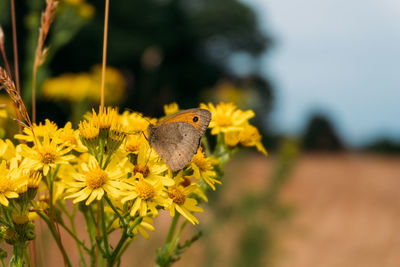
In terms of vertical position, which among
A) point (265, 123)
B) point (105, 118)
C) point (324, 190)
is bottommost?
point (265, 123)

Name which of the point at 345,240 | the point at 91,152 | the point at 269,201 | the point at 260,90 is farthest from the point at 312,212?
the point at 260,90

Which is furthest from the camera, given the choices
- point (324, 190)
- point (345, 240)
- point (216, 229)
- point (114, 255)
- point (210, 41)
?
point (210, 41)

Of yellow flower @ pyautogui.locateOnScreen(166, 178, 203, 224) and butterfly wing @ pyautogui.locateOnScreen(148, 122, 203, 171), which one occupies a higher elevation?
butterfly wing @ pyautogui.locateOnScreen(148, 122, 203, 171)

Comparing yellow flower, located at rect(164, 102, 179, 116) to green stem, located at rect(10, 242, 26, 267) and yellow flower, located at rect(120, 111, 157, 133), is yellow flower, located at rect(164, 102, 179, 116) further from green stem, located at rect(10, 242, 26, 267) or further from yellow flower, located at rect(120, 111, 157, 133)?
green stem, located at rect(10, 242, 26, 267)

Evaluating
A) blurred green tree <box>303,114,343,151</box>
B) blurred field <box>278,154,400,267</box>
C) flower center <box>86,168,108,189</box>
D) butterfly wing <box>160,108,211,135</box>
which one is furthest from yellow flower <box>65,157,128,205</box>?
blurred green tree <box>303,114,343,151</box>

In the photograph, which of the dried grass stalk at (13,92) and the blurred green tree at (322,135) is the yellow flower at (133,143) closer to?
the dried grass stalk at (13,92)

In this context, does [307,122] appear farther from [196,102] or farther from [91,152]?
[91,152]

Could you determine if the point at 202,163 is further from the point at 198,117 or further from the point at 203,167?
the point at 198,117

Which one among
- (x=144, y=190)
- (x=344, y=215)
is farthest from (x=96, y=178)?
(x=344, y=215)
